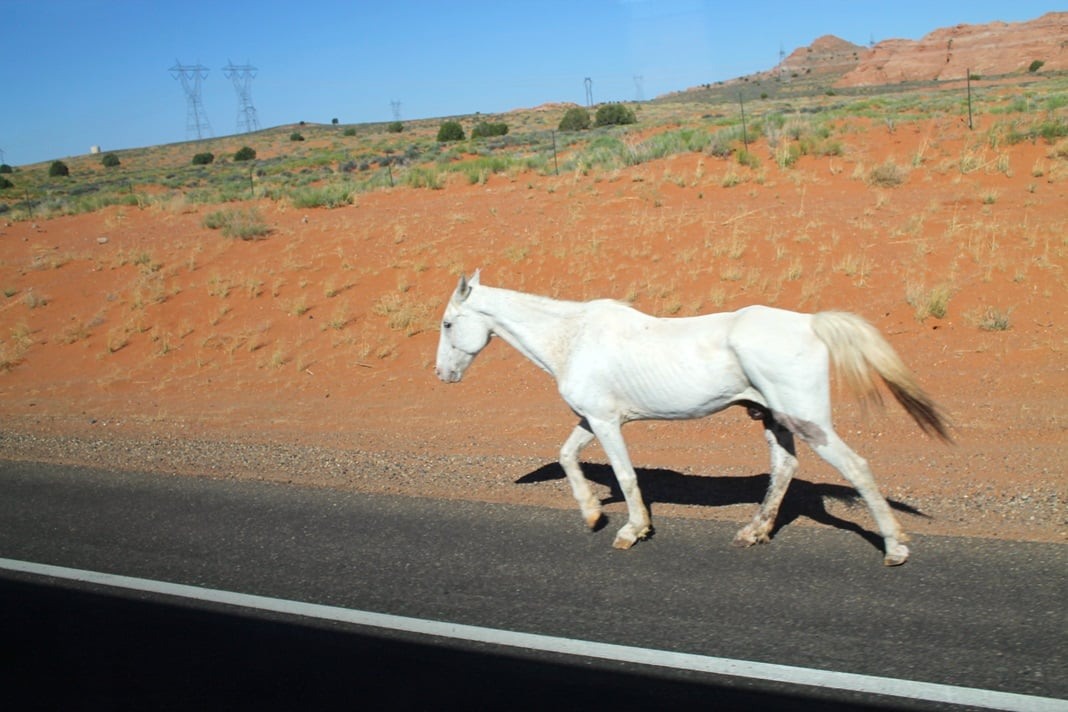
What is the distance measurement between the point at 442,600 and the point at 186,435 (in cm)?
778

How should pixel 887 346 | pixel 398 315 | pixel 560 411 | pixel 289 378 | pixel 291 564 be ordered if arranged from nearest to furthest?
pixel 887 346
pixel 291 564
pixel 560 411
pixel 289 378
pixel 398 315

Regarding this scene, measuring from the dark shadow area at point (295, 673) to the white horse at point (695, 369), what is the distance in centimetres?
171

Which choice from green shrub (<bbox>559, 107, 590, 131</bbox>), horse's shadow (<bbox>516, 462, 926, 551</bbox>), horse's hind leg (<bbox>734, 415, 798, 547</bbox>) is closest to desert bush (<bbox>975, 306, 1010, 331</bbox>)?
horse's shadow (<bbox>516, 462, 926, 551</bbox>)

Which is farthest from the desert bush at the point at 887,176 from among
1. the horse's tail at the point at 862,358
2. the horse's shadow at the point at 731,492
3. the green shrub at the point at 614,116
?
the green shrub at the point at 614,116

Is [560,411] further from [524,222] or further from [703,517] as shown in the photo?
[524,222]

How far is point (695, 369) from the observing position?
5992mm

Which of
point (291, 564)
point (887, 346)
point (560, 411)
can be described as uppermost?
point (887, 346)

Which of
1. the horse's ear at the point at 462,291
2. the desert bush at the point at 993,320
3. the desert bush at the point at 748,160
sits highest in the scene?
the horse's ear at the point at 462,291

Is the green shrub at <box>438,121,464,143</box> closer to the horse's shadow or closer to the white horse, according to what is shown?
the horse's shadow

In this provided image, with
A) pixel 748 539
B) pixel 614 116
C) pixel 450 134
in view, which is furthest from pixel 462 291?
pixel 450 134

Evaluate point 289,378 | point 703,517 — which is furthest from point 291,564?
point 289,378

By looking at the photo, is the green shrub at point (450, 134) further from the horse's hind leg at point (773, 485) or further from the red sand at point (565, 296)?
the horse's hind leg at point (773, 485)

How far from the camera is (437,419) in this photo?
40.3 feet

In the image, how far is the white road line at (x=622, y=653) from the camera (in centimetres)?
412
